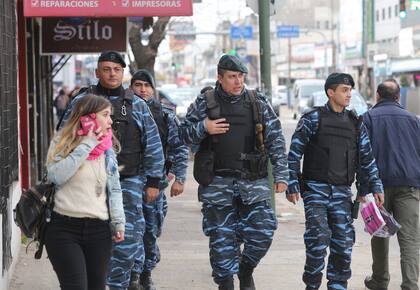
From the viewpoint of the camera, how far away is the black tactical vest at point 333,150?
7496 mm

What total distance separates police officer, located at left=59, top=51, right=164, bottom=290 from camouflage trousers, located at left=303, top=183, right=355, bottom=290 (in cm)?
122

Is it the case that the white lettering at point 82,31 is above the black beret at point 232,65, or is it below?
A: above

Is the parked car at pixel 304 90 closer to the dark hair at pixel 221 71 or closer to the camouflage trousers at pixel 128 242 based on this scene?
the dark hair at pixel 221 71

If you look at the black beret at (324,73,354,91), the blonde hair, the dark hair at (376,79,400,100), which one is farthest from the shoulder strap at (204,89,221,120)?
the blonde hair

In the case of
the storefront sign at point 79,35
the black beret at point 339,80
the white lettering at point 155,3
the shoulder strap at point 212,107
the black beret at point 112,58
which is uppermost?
the white lettering at point 155,3

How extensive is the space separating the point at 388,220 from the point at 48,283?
296 cm

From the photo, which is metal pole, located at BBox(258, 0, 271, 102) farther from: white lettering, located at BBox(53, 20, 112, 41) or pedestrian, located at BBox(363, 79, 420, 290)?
pedestrian, located at BBox(363, 79, 420, 290)

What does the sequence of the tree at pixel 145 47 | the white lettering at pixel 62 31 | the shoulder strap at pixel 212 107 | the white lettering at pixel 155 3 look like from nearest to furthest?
the shoulder strap at pixel 212 107
the white lettering at pixel 155 3
the white lettering at pixel 62 31
the tree at pixel 145 47

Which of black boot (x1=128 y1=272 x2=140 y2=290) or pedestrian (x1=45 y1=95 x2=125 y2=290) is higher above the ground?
pedestrian (x1=45 y1=95 x2=125 y2=290)

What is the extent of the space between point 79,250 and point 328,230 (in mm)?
2453

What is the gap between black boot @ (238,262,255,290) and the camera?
7.62 m

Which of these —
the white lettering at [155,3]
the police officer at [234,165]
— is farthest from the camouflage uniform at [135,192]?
the white lettering at [155,3]

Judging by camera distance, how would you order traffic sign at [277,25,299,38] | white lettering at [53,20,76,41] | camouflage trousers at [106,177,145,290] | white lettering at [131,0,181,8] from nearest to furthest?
camouflage trousers at [106,177,145,290], white lettering at [131,0,181,8], white lettering at [53,20,76,41], traffic sign at [277,25,299,38]

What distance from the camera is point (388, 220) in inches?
303
